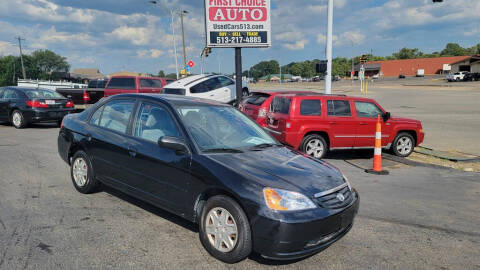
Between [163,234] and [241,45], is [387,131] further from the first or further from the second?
[163,234]

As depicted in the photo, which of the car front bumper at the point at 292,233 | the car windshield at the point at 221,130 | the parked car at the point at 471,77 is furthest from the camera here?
the parked car at the point at 471,77

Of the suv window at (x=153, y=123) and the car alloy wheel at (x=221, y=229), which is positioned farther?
the suv window at (x=153, y=123)

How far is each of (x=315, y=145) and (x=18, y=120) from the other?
10.8m

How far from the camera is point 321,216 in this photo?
313 centimetres

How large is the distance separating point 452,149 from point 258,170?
917 cm

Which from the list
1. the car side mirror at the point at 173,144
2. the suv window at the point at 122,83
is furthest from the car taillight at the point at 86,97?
the car side mirror at the point at 173,144

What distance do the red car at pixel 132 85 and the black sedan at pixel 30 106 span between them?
346cm

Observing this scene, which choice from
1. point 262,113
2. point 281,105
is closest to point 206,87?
point 262,113

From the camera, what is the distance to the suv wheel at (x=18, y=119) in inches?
496

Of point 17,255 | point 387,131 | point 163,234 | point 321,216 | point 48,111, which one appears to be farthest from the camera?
point 48,111

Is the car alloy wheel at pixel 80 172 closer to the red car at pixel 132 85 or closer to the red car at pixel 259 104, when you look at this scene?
the red car at pixel 259 104

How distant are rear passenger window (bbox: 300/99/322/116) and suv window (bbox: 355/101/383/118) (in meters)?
1.13

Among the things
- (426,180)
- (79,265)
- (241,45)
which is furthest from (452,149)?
(79,265)

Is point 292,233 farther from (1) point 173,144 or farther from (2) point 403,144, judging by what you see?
(2) point 403,144
